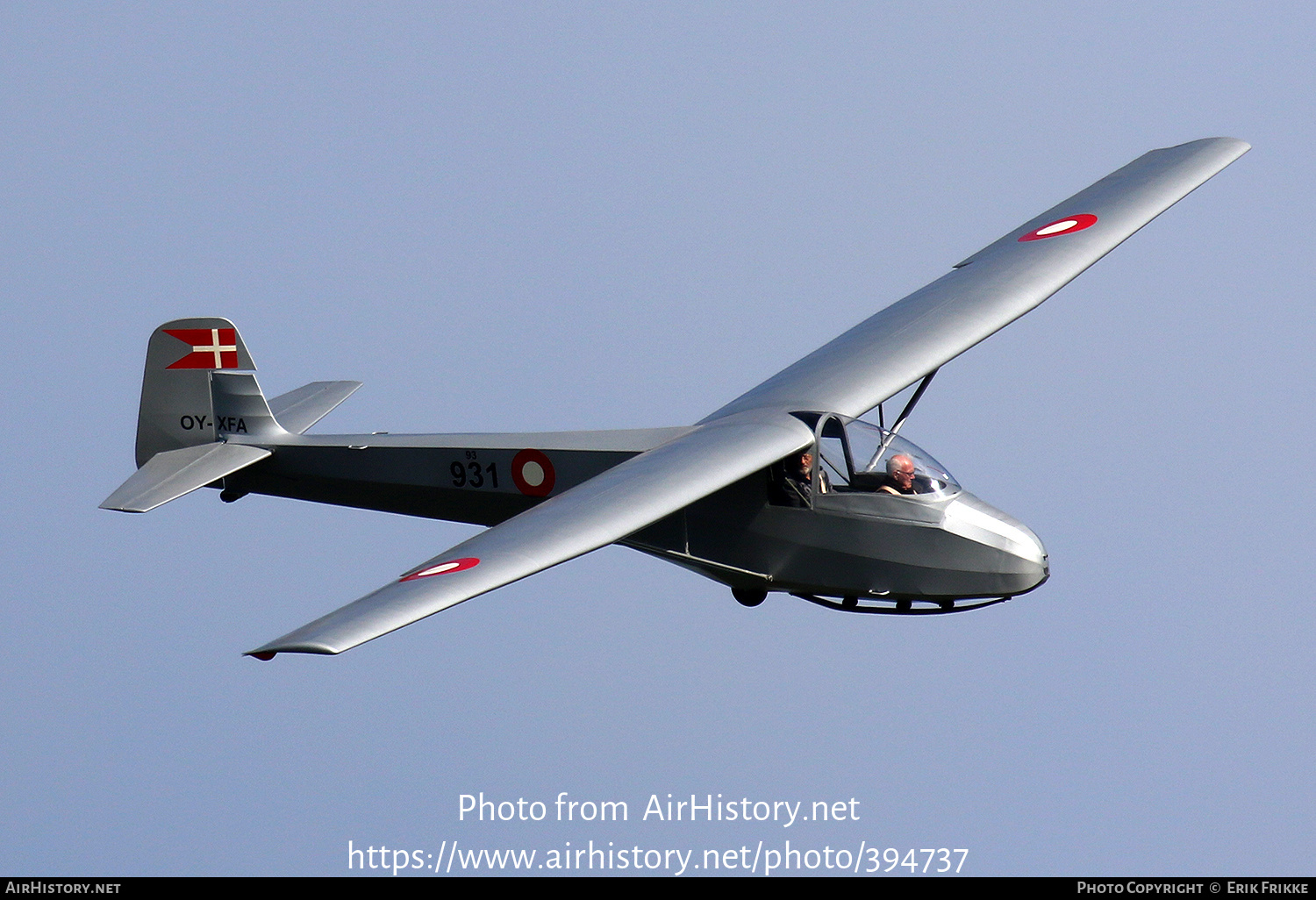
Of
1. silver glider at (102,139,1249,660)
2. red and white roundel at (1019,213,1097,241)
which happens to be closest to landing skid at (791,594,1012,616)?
silver glider at (102,139,1249,660)

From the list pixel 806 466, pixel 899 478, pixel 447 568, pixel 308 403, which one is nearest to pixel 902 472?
pixel 899 478

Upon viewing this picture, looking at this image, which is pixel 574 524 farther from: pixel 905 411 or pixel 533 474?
pixel 905 411

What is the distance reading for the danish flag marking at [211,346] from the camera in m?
17.6

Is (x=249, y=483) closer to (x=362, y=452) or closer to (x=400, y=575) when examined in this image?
(x=362, y=452)

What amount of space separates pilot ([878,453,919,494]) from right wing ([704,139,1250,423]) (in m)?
0.78

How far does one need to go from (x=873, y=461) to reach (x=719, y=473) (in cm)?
158

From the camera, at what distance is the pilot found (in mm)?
14680

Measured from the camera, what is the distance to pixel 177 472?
686 inches

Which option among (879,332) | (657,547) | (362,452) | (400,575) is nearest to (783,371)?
(879,332)

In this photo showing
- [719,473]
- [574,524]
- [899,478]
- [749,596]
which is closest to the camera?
[574,524]

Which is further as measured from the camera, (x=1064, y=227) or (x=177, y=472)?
(x=1064, y=227)

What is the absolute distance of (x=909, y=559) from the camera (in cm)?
1456

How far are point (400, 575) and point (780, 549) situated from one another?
3883 millimetres

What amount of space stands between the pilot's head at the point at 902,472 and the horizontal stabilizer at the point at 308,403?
686 cm
